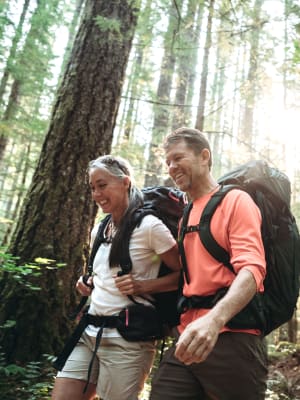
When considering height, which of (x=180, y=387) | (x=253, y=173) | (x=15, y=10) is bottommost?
(x=180, y=387)

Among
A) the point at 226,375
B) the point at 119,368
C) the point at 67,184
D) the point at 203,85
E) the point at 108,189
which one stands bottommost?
the point at 119,368


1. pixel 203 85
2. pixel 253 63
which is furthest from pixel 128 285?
pixel 203 85

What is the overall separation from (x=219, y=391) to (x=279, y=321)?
1.74 feet

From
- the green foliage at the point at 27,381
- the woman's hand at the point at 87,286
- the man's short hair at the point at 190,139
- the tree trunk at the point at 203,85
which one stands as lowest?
the green foliage at the point at 27,381

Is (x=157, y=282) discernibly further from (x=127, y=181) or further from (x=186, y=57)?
(x=186, y=57)

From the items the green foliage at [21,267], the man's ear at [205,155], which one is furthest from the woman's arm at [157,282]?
the green foliage at [21,267]

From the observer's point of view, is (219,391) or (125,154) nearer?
(219,391)

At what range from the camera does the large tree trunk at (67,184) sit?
163 inches

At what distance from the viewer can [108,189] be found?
8.91 feet

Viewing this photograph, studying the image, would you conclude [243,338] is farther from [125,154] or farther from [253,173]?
[125,154]

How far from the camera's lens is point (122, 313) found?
96.3 inches

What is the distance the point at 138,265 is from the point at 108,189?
0.61 metres

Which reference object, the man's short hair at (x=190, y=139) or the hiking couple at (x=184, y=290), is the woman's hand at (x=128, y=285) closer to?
the hiking couple at (x=184, y=290)

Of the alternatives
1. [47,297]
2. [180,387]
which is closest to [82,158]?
[47,297]
